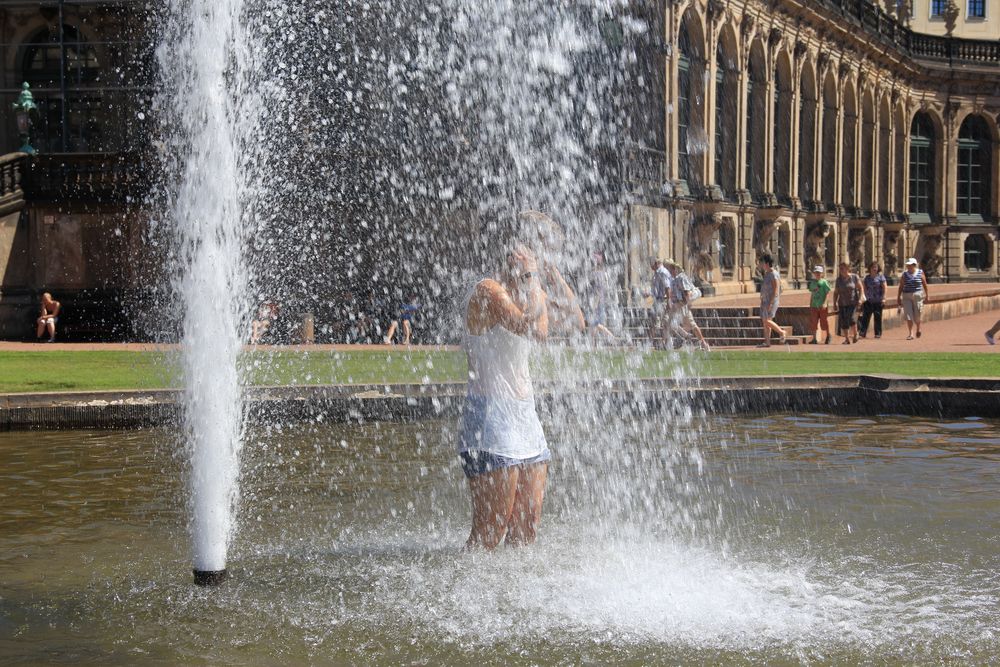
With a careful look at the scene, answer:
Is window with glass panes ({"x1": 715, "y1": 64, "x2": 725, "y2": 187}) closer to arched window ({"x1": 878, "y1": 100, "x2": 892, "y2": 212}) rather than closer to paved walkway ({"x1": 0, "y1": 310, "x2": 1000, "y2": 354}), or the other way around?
paved walkway ({"x1": 0, "y1": 310, "x2": 1000, "y2": 354})

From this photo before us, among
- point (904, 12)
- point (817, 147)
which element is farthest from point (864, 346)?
point (904, 12)

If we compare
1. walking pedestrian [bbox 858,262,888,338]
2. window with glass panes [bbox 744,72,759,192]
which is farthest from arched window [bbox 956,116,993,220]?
walking pedestrian [bbox 858,262,888,338]

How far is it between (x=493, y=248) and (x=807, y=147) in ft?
84.1

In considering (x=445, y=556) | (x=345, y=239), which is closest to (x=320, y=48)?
(x=345, y=239)

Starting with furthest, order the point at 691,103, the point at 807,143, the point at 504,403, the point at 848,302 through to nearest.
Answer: the point at 807,143 → the point at 691,103 → the point at 848,302 → the point at 504,403

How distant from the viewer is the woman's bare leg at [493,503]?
5.86 meters

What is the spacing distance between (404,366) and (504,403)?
11.3m

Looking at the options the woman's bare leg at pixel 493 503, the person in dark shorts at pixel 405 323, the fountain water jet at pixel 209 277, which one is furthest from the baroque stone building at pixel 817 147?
the woman's bare leg at pixel 493 503

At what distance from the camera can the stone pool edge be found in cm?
1191

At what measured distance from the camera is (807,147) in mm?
50281

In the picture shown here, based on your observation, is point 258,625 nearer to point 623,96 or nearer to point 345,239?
point 345,239

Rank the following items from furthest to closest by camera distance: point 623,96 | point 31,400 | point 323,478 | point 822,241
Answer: point 822,241
point 623,96
point 31,400
point 323,478

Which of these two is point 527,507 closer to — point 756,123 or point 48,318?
point 48,318

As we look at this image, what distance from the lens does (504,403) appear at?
5801mm
